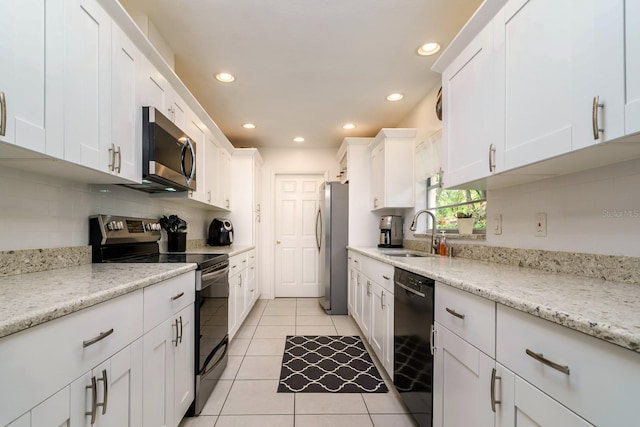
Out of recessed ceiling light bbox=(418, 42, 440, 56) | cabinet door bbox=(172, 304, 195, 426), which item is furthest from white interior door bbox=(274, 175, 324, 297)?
cabinet door bbox=(172, 304, 195, 426)

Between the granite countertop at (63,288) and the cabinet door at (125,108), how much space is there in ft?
1.64

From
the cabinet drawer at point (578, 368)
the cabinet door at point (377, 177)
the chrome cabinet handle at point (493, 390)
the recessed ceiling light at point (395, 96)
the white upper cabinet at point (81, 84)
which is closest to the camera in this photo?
the cabinet drawer at point (578, 368)

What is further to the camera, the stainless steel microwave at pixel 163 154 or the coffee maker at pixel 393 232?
the coffee maker at pixel 393 232

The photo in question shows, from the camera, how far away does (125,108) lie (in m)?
1.51

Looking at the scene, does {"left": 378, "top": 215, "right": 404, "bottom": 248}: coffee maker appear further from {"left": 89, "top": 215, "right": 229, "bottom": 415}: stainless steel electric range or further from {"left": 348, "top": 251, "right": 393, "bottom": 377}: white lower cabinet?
{"left": 89, "top": 215, "right": 229, "bottom": 415}: stainless steel electric range

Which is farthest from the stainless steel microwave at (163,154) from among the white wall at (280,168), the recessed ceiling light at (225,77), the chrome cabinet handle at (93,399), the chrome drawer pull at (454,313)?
the white wall at (280,168)

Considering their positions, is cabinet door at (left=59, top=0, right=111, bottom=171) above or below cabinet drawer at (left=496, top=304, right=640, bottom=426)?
above

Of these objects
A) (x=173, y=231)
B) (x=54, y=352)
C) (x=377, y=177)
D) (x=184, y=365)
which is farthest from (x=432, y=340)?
(x=377, y=177)

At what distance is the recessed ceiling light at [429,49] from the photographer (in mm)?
2199

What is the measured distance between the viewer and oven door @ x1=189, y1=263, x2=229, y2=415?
5.71 feet

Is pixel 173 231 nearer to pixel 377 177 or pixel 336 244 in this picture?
pixel 336 244

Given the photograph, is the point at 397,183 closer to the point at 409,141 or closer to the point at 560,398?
the point at 409,141

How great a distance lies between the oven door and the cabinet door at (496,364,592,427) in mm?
1540

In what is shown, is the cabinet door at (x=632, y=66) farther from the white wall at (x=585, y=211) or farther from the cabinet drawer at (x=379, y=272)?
the cabinet drawer at (x=379, y=272)
